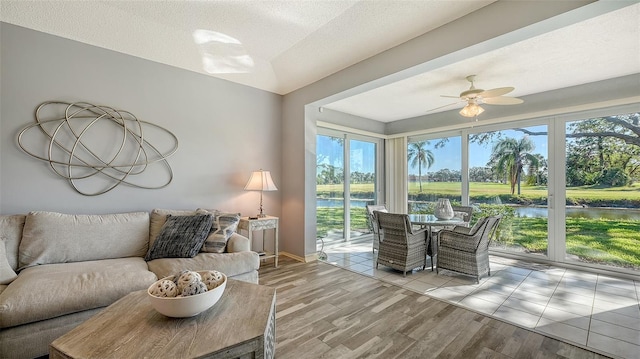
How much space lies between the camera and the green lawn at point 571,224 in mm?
3523

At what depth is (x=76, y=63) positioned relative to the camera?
2.72 metres

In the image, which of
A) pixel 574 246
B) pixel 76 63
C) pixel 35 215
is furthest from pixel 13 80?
pixel 574 246

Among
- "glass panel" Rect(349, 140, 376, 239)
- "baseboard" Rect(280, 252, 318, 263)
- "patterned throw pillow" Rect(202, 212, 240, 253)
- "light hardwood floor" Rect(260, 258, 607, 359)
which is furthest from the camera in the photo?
"glass panel" Rect(349, 140, 376, 239)

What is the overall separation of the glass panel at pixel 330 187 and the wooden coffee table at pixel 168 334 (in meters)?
3.60

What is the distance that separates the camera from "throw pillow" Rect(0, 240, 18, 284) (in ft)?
6.41

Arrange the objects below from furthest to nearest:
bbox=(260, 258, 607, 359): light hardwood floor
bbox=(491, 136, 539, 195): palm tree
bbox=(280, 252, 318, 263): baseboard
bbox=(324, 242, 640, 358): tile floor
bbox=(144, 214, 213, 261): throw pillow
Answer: bbox=(491, 136, 539, 195): palm tree < bbox=(280, 252, 318, 263): baseboard < bbox=(144, 214, 213, 261): throw pillow < bbox=(324, 242, 640, 358): tile floor < bbox=(260, 258, 607, 359): light hardwood floor

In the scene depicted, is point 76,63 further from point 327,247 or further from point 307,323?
point 327,247

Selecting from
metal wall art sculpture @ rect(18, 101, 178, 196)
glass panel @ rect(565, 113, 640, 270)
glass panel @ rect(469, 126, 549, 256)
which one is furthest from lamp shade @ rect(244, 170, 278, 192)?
glass panel @ rect(565, 113, 640, 270)

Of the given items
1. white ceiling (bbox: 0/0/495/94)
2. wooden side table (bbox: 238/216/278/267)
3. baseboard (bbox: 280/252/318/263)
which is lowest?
baseboard (bbox: 280/252/318/263)

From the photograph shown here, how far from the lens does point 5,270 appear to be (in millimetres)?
1994

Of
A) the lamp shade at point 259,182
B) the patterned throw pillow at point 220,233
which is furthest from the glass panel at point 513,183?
the patterned throw pillow at point 220,233

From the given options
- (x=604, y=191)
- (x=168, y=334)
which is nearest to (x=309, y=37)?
(x=168, y=334)

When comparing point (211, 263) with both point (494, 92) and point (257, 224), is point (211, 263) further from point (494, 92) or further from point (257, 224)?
point (494, 92)

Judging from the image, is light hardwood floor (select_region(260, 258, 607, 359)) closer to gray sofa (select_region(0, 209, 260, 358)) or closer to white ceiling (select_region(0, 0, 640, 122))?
gray sofa (select_region(0, 209, 260, 358))
